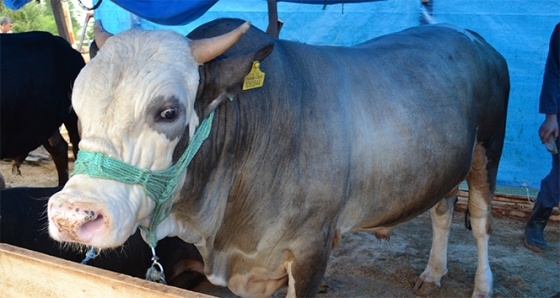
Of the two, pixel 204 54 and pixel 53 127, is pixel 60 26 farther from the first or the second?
pixel 204 54

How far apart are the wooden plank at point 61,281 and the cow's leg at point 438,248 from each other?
9.04 feet

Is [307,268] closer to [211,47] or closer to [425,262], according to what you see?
[211,47]

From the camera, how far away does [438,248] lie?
402 centimetres

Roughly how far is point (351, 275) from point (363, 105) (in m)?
1.78

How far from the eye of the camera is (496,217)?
526cm

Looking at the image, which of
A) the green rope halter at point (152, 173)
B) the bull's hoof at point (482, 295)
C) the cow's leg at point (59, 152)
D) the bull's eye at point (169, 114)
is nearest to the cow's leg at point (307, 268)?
the green rope halter at point (152, 173)

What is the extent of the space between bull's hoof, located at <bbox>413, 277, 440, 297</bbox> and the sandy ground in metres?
0.02

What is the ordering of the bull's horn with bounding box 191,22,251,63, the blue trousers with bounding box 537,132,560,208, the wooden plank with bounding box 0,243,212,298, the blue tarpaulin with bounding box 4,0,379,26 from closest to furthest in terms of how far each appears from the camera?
the wooden plank with bounding box 0,243,212,298 < the bull's horn with bounding box 191,22,251,63 < the blue trousers with bounding box 537,132,560,208 < the blue tarpaulin with bounding box 4,0,379,26

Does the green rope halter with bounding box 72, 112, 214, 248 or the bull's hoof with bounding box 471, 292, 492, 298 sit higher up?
the green rope halter with bounding box 72, 112, 214, 248

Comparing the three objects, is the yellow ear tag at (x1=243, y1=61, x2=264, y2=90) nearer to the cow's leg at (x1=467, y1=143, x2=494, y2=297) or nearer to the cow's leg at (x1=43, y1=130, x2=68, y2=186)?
the cow's leg at (x1=467, y1=143, x2=494, y2=297)

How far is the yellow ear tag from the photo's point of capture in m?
2.24

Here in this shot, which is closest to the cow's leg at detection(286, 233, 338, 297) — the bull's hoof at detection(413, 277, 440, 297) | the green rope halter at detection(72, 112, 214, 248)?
the green rope halter at detection(72, 112, 214, 248)

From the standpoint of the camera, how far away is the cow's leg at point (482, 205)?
12.4 feet

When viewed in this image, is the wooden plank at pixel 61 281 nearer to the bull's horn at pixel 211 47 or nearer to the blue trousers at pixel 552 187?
the bull's horn at pixel 211 47
